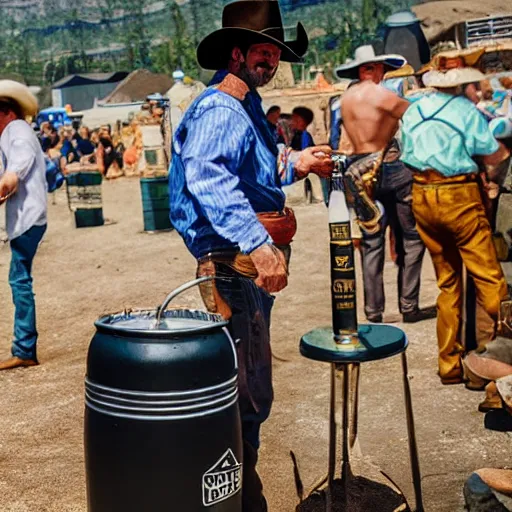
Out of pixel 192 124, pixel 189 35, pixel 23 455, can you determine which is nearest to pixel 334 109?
pixel 23 455

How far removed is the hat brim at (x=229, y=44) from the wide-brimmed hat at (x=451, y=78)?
216 centimetres

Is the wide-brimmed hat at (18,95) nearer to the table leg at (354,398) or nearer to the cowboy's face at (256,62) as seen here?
the cowboy's face at (256,62)

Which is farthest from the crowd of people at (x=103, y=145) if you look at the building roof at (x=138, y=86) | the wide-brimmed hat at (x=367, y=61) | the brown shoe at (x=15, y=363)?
the brown shoe at (x=15, y=363)

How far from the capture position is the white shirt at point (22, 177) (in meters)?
7.13

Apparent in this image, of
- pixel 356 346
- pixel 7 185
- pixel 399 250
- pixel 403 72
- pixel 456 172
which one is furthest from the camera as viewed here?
pixel 403 72

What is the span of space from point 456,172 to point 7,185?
2983 mm

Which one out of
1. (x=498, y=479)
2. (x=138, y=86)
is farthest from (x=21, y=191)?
(x=138, y=86)

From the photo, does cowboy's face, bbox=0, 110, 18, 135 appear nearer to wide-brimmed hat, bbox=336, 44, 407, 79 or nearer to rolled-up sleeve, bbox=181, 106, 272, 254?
wide-brimmed hat, bbox=336, 44, 407, 79

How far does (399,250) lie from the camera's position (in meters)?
8.55

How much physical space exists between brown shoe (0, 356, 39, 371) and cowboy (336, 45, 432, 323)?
109 inches

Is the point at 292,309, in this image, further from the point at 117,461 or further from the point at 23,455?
the point at 117,461

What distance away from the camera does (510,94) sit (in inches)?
446

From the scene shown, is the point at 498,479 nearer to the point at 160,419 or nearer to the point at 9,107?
the point at 160,419

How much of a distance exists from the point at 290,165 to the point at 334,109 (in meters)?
5.49
